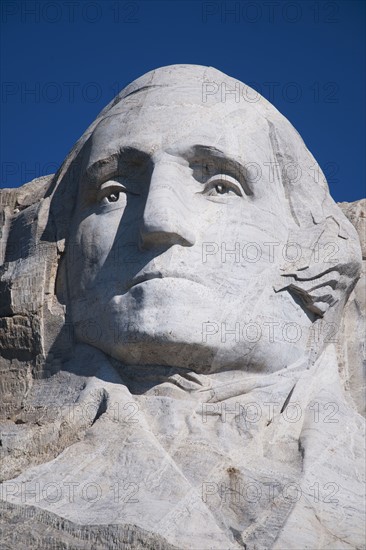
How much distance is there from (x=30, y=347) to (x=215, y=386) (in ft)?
4.85

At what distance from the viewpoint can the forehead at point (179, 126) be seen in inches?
381

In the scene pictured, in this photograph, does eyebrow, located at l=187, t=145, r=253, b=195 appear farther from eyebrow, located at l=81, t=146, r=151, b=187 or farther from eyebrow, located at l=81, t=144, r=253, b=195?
eyebrow, located at l=81, t=146, r=151, b=187

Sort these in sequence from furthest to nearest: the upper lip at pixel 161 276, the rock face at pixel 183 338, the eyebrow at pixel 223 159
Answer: the eyebrow at pixel 223 159
the upper lip at pixel 161 276
the rock face at pixel 183 338

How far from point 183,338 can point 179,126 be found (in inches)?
61.2

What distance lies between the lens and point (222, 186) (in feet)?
31.8

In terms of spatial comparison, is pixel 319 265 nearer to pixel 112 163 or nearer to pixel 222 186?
pixel 222 186

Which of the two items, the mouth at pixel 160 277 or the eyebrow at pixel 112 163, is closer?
the mouth at pixel 160 277

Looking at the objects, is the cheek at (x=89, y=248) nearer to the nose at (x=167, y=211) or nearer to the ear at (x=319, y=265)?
the nose at (x=167, y=211)

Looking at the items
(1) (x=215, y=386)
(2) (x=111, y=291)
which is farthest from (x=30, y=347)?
(1) (x=215, y=386)

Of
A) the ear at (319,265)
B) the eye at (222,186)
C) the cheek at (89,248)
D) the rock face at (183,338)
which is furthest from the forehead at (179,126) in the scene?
the ear at (319,265)

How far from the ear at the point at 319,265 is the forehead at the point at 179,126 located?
0.64 m

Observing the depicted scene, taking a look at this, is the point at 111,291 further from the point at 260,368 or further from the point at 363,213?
the point at 363,213

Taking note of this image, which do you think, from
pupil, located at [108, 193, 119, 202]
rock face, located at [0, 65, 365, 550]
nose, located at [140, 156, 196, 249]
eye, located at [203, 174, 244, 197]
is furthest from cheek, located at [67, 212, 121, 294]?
eye, located at [203, 174, 244, 197]

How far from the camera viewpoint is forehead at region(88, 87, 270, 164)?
31.8 feet
